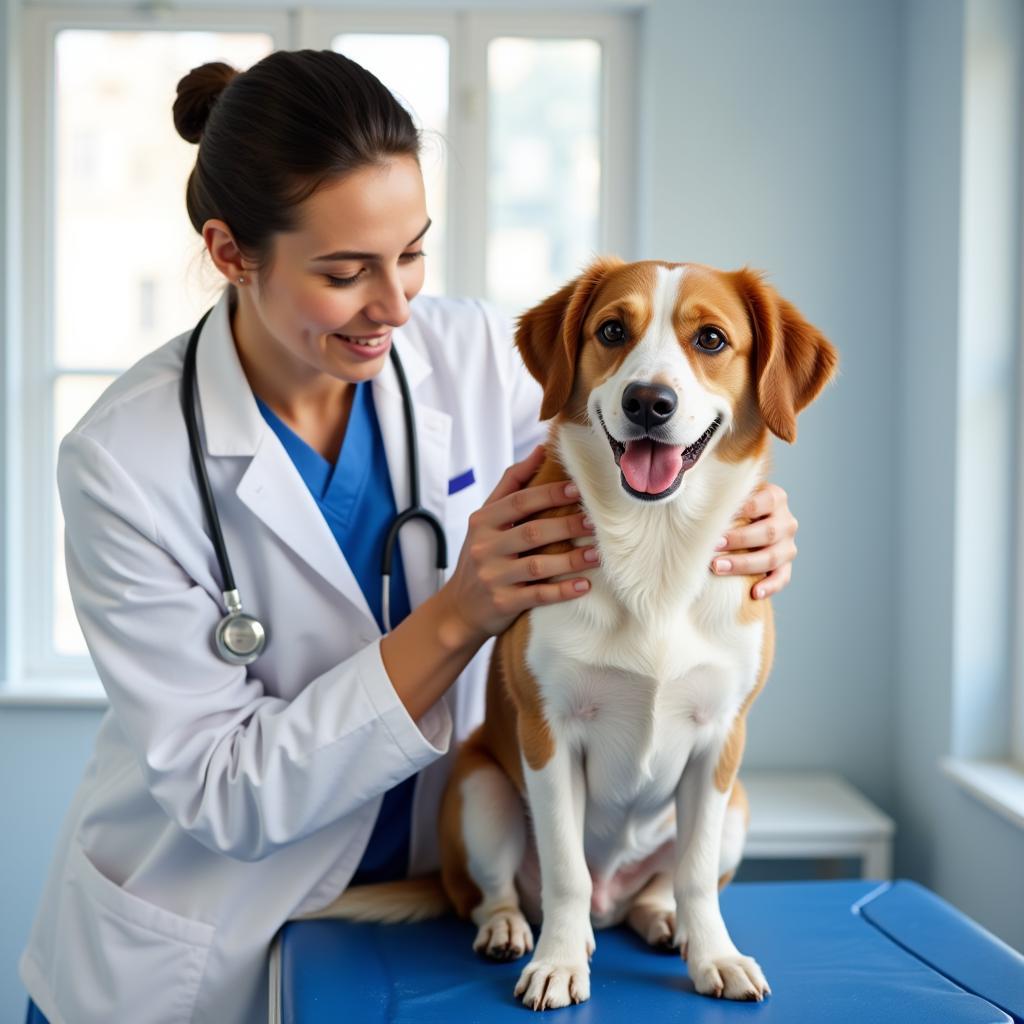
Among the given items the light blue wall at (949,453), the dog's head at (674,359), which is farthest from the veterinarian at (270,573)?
the light blue wall at (949,453)

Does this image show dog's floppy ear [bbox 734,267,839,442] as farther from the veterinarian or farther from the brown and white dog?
the veterinarian

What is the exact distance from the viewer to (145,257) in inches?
122

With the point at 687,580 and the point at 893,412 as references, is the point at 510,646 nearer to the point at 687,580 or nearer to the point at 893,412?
the point at 687,580

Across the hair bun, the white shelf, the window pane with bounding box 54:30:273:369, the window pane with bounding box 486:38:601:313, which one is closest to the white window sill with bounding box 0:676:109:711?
the window pane with bounding box 54:30:273:369

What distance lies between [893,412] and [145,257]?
2030 millimetres

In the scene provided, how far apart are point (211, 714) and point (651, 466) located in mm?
586

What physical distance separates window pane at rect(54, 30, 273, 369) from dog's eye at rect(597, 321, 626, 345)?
209 centimetres

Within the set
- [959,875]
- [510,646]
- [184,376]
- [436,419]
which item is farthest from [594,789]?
[959,875]

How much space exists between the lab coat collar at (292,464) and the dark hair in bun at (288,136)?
0.49 ft

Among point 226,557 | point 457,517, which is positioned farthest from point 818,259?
point 226,557

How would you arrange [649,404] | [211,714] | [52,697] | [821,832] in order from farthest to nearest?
[52,697]
[821,832]
[211,714]
[649,404]

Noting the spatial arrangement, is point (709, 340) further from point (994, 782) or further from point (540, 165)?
point (540, 165)

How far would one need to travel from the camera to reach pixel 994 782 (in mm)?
2346

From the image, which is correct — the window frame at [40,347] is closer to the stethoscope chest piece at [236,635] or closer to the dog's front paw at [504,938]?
the stethoscope chest piece at [236,635]
